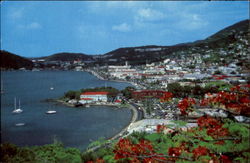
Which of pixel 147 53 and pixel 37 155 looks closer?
pixel 37 155

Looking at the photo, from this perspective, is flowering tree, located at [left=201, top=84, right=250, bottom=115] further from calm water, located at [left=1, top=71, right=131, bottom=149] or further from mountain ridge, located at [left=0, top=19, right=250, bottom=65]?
mountain ridge, located at [left=0, top=19, right=250, bottom=65]

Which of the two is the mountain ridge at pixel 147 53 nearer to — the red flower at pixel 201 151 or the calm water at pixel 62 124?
the calm water at pixel 62 124

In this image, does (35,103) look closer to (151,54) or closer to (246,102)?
(246,102)

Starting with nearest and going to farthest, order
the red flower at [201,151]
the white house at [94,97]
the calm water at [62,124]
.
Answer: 1. the red flower at [201,151]
2. the calm water at [62,124]
3. the white house at [94,97]

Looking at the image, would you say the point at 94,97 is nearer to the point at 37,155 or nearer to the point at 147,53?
the point at 37,155

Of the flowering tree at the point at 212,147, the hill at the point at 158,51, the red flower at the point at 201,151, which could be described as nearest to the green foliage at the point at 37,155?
the flowering tree at the point at 212,147

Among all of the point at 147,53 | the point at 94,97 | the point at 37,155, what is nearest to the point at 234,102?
the point at 37,155

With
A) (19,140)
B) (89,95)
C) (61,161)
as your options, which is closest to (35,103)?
(89,95)

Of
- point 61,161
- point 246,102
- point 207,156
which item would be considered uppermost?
point 246,102

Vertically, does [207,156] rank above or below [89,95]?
above
